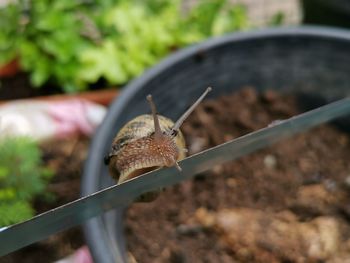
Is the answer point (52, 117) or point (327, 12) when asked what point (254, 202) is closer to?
point (52, 117)

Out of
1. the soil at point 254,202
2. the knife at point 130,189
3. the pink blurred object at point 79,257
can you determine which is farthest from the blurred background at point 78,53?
the knife at point 130,189

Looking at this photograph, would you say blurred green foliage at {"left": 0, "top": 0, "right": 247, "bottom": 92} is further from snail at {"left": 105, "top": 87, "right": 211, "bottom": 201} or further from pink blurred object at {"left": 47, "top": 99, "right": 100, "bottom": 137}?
snail at {"left": 105, "top": 87, "right": 211, "bottom": 201}

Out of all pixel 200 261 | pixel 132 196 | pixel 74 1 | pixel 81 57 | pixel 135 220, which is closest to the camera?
pixel 132 196

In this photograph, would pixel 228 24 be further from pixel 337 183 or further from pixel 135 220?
pixel 135 220

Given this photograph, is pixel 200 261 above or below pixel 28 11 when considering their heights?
below

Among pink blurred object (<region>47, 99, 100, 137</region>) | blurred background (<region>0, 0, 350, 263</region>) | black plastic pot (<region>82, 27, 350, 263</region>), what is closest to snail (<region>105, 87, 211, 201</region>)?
black plastic pot (<region>82, 27, 350, 263</region>)

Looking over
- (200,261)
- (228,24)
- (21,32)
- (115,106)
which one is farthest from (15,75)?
(200,261)

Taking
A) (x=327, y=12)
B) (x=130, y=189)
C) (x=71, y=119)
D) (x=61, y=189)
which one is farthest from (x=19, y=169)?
(x=327, y=12)
